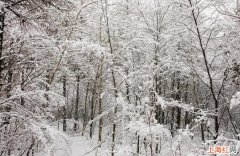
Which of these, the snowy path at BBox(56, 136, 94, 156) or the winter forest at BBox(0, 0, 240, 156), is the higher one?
the winter forest at BBox(0, 0, 240, 156)

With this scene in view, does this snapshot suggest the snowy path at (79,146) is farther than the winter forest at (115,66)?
Yes

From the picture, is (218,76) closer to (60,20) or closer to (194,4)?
(194,4)

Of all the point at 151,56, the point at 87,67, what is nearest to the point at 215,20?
the point at 151,56

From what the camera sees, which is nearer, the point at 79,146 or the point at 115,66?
the point at 115,66

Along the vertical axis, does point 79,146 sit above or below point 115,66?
below

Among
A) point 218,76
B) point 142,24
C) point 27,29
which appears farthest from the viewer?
point 142,24

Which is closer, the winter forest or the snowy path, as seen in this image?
the winter forest

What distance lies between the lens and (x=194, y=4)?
9352mm

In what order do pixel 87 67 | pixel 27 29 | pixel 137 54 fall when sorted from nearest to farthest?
pixel 27 29, pixel 137 54, pixel 87 67

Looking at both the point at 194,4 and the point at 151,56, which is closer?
the point at 194,4

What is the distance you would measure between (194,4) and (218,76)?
2.56 meters

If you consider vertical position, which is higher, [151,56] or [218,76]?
[151,56]

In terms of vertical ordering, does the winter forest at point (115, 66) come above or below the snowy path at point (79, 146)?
above

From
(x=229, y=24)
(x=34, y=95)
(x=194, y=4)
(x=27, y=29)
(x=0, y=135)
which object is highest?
(x=194, y=4)
